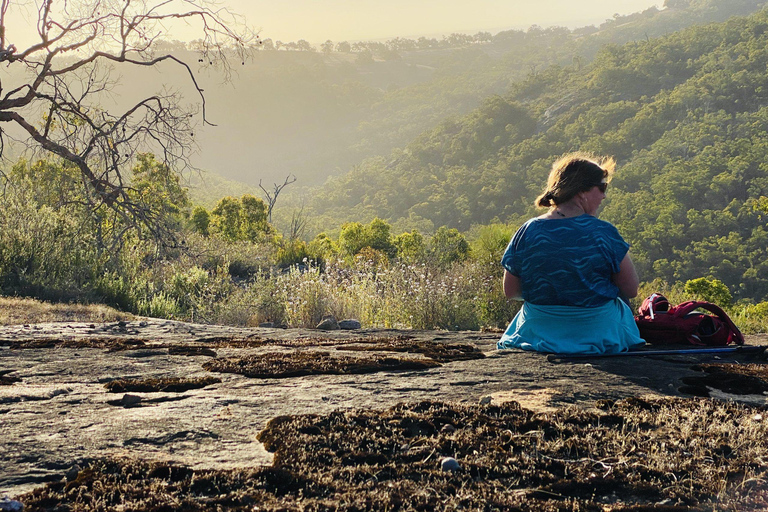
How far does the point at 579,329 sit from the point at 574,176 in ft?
2.99

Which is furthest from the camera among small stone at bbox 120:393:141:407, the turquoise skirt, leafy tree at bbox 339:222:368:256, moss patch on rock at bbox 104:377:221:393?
leafy tree at bbox 339:222:368:256

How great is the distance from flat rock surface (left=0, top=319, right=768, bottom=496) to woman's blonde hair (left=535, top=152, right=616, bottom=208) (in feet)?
3.14

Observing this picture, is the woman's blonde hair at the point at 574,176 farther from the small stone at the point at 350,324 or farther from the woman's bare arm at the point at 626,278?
the small stone at the point at 350,324

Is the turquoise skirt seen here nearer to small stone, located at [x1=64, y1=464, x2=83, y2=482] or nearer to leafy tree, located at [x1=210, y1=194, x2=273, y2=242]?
small stone, located at [x1=64, y1=464, x2=83, y2=482]

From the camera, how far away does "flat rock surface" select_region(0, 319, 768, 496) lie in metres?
2.02

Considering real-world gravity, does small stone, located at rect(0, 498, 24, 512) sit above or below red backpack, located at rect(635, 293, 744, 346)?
below

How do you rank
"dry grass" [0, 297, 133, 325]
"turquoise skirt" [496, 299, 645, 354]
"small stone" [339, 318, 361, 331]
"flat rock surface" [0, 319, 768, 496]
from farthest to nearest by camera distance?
"small stone" [339, 318, 361, 331] < "dry grass" [0, 297, 133, 325] < "turquoise skirt" [496, 299, 645, 354] < "flat rock surface" [0, 319, 768, 496]

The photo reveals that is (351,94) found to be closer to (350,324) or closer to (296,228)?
(296,228)

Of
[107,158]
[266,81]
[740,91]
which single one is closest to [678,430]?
[107,158]

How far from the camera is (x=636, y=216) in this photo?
144 ft

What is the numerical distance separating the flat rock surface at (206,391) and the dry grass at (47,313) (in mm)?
2020

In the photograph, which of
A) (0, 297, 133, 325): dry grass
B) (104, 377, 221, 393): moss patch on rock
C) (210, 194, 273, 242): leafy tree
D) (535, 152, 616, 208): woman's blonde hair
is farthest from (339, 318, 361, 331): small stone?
(210, 194, 273, 242): leafy tree

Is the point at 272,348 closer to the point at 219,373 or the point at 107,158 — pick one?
the point at 219,373

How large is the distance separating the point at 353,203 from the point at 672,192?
54.5m
